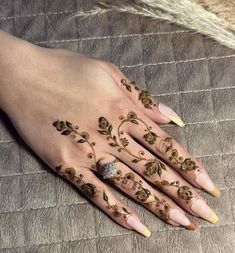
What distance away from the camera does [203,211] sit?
0.88m

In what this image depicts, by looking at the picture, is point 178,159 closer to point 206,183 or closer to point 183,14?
point 206,183

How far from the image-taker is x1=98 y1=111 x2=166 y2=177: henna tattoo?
0.92 meters

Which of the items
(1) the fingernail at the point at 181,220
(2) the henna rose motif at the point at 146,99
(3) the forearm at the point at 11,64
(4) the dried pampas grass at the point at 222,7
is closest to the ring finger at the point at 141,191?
(1) the fingernail at the point at 181,220

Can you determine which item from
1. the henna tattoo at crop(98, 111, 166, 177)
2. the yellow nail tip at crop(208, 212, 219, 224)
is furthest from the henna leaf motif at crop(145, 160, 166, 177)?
the yellow nail tip at crop(208, 212, 219, 224)

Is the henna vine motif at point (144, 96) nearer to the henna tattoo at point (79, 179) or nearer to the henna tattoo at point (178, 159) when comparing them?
the henna tattoo at point (178, 159)

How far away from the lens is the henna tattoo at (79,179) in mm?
898

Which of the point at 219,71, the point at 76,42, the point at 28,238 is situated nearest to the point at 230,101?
the point at 219,71

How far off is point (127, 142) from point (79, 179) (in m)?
0.10

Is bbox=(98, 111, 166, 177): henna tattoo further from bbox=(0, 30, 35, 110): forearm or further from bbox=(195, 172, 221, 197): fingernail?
bbox=(0, 30, 35, 110): forearm

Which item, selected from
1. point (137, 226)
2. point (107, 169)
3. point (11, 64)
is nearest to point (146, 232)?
point (137, 226)

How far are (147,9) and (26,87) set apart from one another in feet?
0.86

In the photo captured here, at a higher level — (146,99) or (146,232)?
(146,99)

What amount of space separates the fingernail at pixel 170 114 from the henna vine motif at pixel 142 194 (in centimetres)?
12

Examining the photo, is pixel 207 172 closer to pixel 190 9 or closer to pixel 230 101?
pixel 230 101
